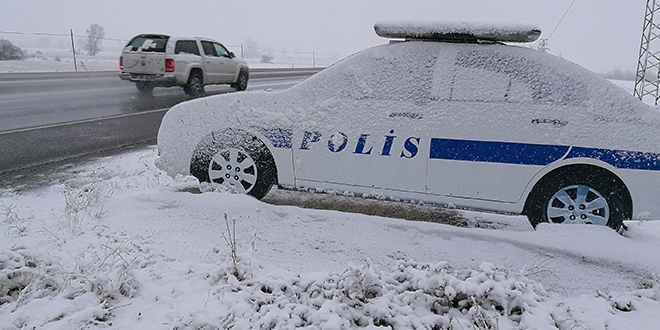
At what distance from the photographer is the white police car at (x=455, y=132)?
A: 3.80 m

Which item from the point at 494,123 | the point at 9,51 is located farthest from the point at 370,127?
the point at 9,51

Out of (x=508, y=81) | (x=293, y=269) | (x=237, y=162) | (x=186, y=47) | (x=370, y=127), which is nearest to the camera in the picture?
(x=293, y=269)

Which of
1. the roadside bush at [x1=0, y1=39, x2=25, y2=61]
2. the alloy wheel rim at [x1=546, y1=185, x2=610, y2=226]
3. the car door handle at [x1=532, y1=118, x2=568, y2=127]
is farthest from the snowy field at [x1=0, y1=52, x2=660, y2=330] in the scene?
the roadside bush at [x1=0, y1=39, x2=25, y2=61]

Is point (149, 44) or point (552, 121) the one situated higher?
point (149, 44)

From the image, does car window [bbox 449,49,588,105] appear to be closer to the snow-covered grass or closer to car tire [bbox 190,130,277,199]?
the snow-covered grass

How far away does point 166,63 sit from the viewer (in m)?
14.3

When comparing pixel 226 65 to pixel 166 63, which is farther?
pixel 226 65

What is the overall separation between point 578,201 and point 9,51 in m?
35.6

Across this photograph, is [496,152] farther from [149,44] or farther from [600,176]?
[149,44]

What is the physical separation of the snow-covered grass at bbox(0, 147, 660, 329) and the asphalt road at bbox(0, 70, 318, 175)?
234 cm

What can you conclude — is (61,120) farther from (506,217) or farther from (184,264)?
(506,217)

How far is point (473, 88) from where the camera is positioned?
4020 millimetres

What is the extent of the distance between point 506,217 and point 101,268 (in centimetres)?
407

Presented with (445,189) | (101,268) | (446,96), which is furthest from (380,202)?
(101,268)
